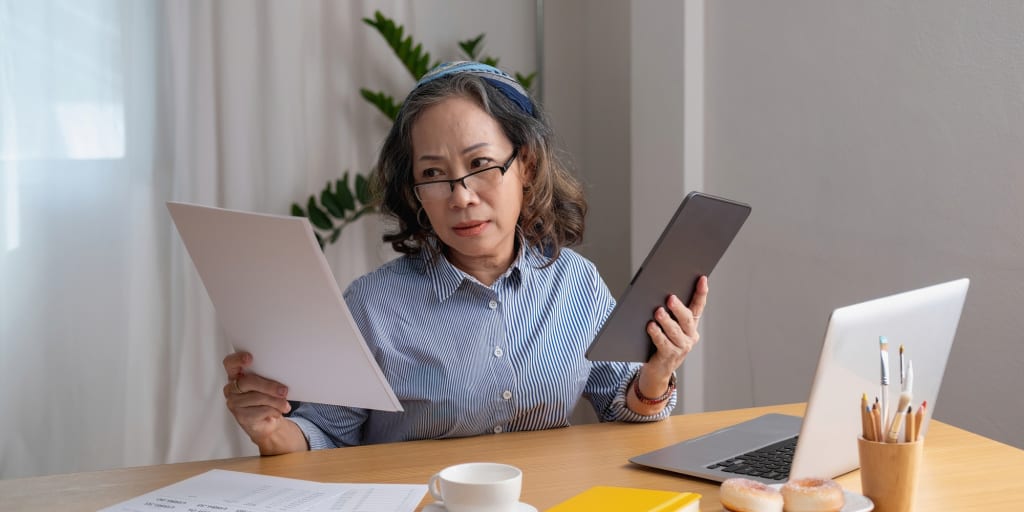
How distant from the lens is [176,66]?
3.16 metres

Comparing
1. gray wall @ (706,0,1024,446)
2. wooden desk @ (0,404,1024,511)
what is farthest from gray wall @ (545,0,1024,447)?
wooden desk @ (0,404,1024,511)

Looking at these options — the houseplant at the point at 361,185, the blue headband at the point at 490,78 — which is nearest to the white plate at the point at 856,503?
the blue headband at the point at 490,78

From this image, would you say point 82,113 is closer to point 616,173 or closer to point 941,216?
point 616,173

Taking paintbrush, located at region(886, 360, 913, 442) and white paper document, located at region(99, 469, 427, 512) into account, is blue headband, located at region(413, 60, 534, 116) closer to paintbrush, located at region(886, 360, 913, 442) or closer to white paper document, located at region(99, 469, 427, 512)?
white paper document, located at region(99, 469, 427, 512)

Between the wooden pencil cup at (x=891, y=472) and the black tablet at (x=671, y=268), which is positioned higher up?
the black tablet at (x=671, y=268)

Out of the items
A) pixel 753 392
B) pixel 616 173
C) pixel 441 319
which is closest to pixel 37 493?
pixel 441 319

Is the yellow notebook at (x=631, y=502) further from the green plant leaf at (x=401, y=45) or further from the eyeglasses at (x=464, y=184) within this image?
the green plant leaf at (x=401, y=45)

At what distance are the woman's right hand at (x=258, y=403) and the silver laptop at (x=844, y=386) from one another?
0.54m

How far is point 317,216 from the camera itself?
331 cm

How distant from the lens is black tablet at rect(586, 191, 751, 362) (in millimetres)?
1361

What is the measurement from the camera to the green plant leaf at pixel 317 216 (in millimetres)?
3303

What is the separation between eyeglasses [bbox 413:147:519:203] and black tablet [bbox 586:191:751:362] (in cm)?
39

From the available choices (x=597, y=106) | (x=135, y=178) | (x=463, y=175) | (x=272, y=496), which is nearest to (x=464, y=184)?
(x=463, y=175)

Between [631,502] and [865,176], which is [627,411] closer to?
[631,502]
